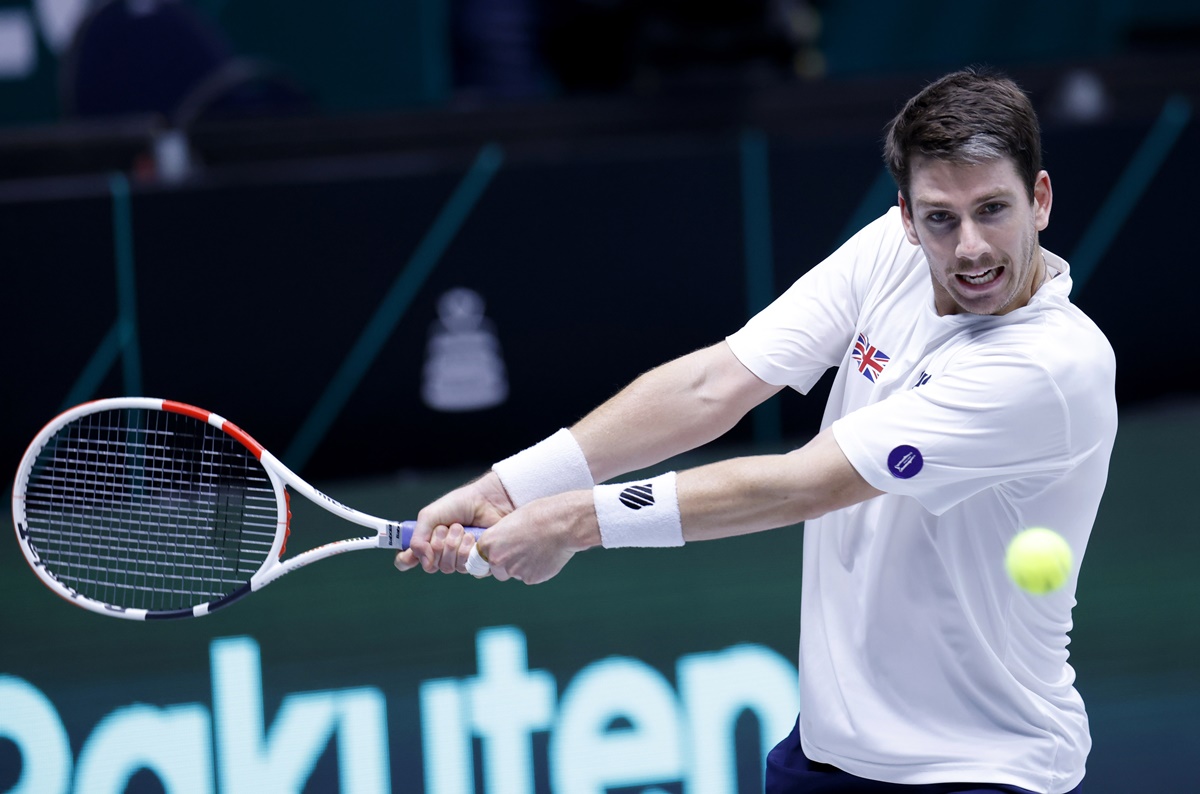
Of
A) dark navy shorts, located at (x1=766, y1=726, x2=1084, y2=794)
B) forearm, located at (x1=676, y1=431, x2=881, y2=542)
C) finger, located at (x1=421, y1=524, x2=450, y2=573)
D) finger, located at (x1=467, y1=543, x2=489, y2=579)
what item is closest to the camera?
forearm, located at (x1=676, y1=431, x2=881, y2=542)

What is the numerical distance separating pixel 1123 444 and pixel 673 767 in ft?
12.2

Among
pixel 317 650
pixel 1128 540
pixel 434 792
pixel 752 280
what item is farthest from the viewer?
pixel 752 280

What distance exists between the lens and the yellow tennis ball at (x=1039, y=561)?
287cm

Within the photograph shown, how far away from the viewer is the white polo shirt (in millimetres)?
2867

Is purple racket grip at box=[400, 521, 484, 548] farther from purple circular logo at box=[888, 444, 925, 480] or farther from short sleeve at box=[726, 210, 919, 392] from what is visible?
purple circular logo at box=[888, 444, 925, 480]

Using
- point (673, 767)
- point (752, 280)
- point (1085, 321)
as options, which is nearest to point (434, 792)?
point (673, 767)

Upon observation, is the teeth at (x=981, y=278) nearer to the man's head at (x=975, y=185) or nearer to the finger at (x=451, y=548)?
the man's head at (x=975, y=185)

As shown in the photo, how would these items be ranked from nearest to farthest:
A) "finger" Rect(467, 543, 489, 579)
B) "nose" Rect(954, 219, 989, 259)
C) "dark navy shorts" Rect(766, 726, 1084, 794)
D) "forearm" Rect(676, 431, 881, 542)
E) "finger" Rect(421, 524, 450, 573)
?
1. "nose" Rect(954, 219, 989, 259)
2. "forearm" Rect(676, 431, 881, 542)
3. "dark navy shorts" Rect(766, 726, 1084, 794)
4. "finger" Rect(467, 543, 489, 579)
5. "finger" Rect(421, 524, 450, 573)

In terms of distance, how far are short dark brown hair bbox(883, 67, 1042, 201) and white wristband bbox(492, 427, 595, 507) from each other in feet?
3.07

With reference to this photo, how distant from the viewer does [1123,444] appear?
23.8 feet

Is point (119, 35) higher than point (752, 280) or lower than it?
higher

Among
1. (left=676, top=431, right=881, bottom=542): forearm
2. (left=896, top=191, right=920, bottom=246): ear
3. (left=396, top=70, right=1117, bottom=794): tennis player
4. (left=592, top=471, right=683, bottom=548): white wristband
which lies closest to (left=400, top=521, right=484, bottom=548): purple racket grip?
(left=396, top=70, right=1117, bottom=794): tennis player

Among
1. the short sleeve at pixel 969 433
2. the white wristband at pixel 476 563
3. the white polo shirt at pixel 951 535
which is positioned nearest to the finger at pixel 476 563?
the white wristband at pixel 476 563

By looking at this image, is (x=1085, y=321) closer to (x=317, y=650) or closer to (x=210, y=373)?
(x=317, y=650)
